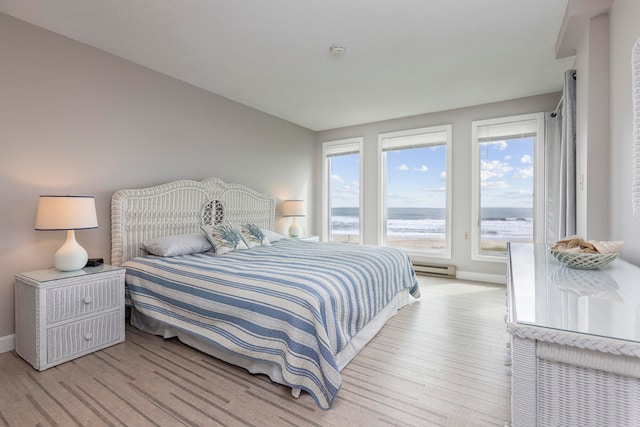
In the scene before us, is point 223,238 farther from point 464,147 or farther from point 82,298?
point 464,147

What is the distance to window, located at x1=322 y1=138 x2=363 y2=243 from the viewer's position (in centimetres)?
571

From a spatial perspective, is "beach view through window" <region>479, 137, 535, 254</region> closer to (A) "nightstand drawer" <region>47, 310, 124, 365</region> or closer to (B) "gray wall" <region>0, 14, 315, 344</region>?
(B) "gray wall" <region>0, 14, 315, 344</region>

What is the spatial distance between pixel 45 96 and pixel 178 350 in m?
2.45

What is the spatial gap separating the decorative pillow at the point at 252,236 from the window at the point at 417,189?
2437 millimetres

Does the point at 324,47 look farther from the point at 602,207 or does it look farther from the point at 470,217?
the point at 470,217

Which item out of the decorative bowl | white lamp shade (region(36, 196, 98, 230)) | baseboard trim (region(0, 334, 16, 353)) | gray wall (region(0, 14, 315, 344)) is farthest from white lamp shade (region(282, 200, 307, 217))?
the decorative bowl

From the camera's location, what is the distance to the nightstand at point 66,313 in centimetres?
213

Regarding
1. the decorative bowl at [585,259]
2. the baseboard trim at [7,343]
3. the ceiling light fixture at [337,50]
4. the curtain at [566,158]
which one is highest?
the ceiling light fixture at [337,50]

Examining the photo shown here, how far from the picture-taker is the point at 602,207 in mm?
2174

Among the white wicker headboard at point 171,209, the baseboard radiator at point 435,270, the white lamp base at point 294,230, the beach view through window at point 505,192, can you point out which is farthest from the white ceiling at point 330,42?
the baseboard radiator at point 435,270

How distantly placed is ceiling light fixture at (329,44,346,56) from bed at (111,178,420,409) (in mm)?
1963

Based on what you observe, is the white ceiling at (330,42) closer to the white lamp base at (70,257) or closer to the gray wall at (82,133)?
the gray wall at (82,133)

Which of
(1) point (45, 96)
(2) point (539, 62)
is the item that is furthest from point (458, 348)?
(1) point (45, 96)

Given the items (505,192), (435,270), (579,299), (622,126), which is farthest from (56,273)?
(505,192)
